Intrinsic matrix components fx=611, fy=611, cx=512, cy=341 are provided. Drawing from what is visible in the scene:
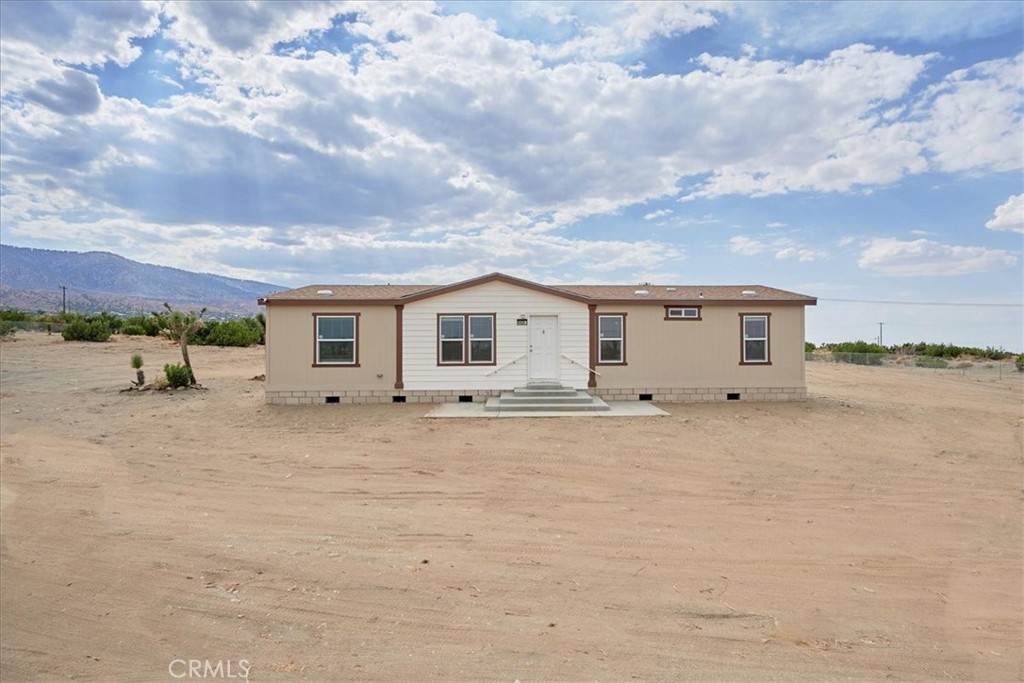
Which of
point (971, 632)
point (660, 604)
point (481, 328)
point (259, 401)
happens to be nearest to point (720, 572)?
point (660, 604)

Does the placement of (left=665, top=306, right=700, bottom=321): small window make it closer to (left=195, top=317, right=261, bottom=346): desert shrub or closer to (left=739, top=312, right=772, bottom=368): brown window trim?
(left=739, top=312, right=772, bottom=368): brown window trim

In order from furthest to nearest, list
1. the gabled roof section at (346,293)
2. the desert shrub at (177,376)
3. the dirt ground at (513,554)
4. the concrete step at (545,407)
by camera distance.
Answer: the desert shrub at (177,376) < the gabled roof section at (346,293) < the concrete step at (545,407) < the dirt ground at (513,554)

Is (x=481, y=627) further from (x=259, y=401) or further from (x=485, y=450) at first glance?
(x=259, y=401)

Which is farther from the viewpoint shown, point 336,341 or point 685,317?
point 685,317

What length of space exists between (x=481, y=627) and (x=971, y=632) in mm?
3974

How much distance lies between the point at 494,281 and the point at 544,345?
93.3 inches

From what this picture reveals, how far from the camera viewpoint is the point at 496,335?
17750mm

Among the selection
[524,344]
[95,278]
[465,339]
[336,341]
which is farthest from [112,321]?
[95,278]

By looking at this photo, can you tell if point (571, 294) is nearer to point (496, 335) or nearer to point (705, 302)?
point (496, 335)

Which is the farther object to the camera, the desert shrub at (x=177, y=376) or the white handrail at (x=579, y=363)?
the desert shrub at (x=177, y=376)

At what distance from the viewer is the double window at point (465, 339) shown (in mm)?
17766

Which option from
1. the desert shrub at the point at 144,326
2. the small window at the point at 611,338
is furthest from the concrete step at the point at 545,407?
the desert shrub at the point at 144,326

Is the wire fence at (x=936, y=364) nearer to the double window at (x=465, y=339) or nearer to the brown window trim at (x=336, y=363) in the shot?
the double window at (x=465, y=339)

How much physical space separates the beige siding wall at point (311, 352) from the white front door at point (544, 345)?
406cm
